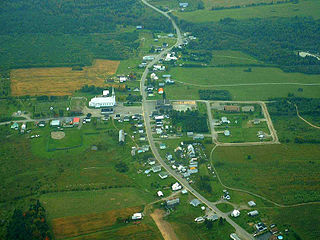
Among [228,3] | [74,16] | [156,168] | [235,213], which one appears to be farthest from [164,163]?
[228,3]

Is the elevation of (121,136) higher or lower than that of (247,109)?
lower

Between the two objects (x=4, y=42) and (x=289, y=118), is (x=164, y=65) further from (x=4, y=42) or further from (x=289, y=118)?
(x=4, y=42)

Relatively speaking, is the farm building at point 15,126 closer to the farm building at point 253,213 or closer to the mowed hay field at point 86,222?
the mowed hay field at point 86,222

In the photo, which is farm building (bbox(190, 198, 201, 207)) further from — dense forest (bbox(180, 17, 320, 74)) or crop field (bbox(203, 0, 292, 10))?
crop field (bbox(203, 0, 292, 10))

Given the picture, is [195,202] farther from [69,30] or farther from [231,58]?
A: [69,30]

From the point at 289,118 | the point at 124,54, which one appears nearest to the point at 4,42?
the point at 124,54

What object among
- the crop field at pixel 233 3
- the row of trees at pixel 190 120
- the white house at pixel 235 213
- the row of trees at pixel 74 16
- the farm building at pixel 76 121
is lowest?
the white house at pixel 235 213

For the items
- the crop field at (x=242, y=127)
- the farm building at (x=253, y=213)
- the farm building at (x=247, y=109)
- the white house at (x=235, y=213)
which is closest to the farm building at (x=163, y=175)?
the white house at (x=235, y=213)
